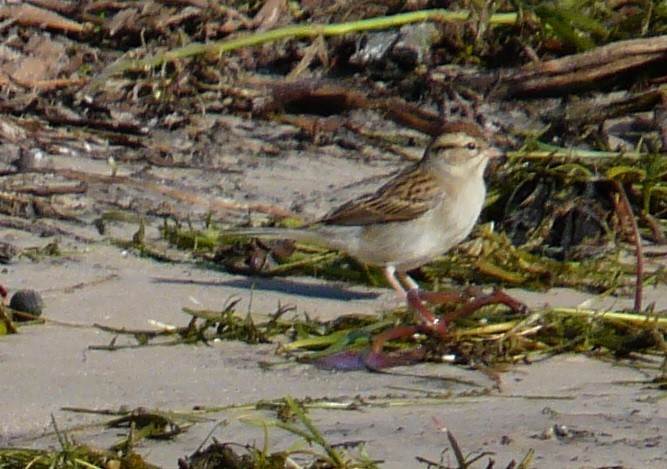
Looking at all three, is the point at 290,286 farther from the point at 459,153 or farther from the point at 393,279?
Answer: the point at 459,153

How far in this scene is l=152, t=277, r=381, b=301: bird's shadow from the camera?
24.1 feet

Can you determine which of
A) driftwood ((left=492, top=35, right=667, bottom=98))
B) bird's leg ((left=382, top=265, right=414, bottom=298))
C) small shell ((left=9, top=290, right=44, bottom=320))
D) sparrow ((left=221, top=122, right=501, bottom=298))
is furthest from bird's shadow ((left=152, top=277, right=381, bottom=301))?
driftwood ((left=492, top=35, right=667, bottom=98))

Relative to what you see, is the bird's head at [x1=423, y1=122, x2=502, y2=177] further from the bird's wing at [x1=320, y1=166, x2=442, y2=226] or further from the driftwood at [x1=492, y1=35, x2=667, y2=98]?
the driftwood at [x1=492, y1=35, x2=667, y2=98]

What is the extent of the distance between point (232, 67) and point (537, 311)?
4845 millimetres

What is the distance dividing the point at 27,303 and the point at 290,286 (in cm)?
154

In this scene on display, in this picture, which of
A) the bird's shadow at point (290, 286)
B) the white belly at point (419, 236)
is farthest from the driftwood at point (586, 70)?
the bird's shadow at point (290, 286)

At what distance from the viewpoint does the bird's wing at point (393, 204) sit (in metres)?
7.95

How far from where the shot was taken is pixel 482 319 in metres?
6.28

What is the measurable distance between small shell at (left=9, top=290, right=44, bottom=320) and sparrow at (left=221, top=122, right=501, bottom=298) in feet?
4.67

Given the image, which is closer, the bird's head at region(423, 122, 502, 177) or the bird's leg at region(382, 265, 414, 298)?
the bird's leg at region(382, 265, 414, 298)

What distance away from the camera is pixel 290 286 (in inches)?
298

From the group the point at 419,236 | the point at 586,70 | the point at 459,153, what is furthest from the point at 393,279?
the point at 586,70

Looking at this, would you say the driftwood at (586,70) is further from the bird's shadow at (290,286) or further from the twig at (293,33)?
the bird's shadow at (290,286)

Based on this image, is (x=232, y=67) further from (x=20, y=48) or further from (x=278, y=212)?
(x=278, y=212)
